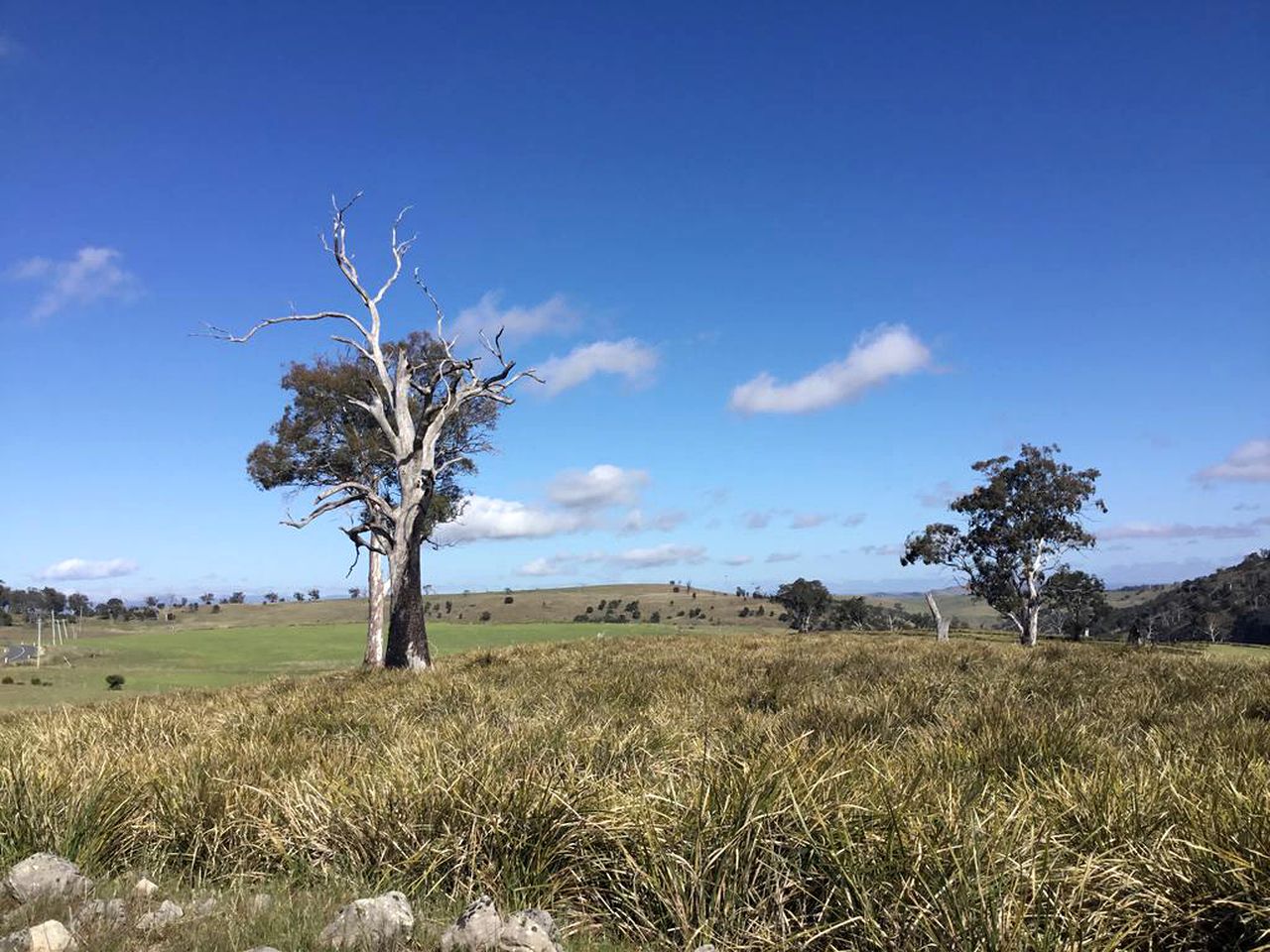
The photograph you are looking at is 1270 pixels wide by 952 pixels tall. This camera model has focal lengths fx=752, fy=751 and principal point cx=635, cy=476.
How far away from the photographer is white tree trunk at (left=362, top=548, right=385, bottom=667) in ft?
86.9

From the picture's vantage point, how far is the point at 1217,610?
272 ft

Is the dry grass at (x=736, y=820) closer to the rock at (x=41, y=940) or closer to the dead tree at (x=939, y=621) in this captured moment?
the rock at (x=41, y=940)

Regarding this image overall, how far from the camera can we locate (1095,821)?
12.0 feet

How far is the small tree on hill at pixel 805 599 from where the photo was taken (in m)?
75.8

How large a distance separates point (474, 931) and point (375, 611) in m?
Result: 26.1

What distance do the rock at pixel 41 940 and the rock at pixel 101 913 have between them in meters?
0.17

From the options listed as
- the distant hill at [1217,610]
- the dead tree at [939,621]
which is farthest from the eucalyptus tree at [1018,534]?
the distant hill at [1217,610]

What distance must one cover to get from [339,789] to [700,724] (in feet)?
10.9

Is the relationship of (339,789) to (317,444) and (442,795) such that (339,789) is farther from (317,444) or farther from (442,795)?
(317,444)

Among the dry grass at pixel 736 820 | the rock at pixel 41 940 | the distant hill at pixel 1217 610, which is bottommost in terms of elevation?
the distant hill at pixel 1217 610

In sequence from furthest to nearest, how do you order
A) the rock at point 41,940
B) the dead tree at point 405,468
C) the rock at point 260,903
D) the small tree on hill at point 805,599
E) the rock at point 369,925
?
the small tree on hill at point 805,599 → the dead tree at point 405,468 → the rock at point 260,903 → the rock at point 369,925 → the rock at point 41,940

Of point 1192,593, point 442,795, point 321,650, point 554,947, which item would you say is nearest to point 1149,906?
point 554,947

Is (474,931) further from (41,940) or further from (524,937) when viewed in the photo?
(41,940)

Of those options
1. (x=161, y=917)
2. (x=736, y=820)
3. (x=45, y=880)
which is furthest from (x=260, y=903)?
(x=736, y=820)
